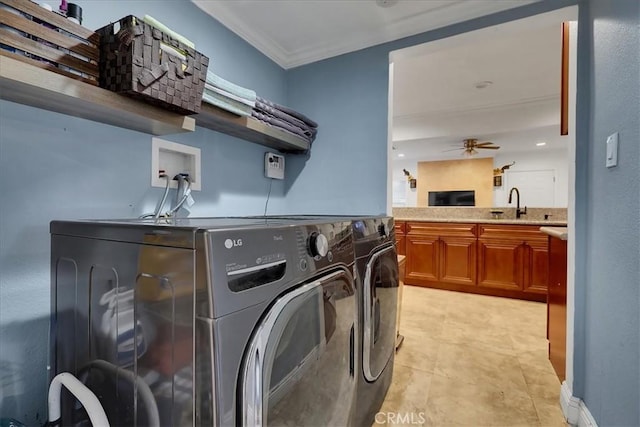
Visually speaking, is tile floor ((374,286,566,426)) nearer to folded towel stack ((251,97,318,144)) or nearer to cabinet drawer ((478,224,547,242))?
cabinet drawer ((478,224,547,242))

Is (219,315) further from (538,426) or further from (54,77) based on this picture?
(538,426)

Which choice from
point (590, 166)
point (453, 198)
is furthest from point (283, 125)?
point (453, 198)

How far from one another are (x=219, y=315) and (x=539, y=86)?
365 cm

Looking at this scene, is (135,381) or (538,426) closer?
(135,381)

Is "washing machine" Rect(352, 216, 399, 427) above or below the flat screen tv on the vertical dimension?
below

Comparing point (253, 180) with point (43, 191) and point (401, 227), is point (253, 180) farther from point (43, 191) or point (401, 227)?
point (401, 227)

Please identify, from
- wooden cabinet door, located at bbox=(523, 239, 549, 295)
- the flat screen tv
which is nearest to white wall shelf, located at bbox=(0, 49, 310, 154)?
wooden cabinet door, located at bbox=(523, 239, 549, 295)

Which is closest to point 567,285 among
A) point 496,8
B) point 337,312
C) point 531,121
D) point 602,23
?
point 602,23

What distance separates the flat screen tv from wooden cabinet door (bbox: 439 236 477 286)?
392 centimetres

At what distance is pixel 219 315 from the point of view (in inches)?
21.3

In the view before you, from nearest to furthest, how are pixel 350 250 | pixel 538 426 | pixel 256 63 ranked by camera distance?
1. pixel 350 250
2. pixel 538 426
3. pixel 256 63

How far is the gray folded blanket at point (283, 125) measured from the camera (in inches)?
62.6

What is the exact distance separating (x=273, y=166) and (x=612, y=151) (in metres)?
1.71

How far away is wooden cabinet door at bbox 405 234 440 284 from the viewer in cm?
378
